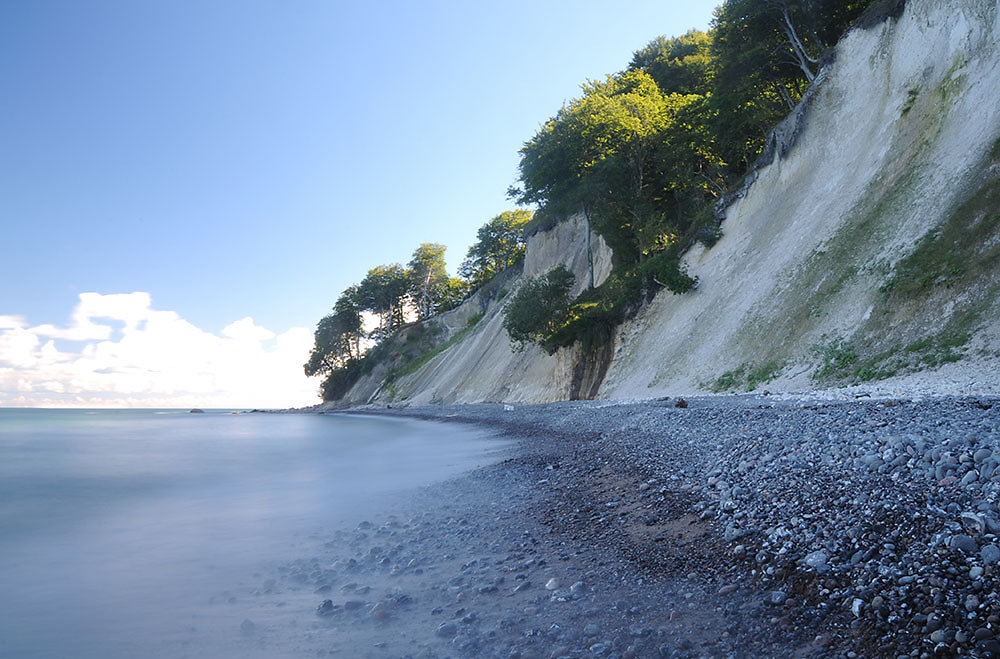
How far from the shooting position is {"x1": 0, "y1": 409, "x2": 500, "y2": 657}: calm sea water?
4.11 m

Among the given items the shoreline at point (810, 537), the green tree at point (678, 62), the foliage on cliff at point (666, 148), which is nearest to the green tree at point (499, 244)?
the green tree at point (678, 62)

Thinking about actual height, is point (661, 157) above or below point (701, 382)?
above

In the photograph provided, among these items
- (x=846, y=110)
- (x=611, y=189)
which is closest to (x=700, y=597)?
(x=846, y=110)

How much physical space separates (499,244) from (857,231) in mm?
60651

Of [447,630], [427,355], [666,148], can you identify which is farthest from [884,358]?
[427,355]

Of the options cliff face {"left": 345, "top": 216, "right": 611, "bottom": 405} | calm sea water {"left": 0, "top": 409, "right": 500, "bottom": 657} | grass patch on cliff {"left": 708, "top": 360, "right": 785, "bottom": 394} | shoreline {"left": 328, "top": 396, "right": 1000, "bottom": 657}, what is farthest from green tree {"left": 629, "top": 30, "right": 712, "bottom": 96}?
shoreline {"left": 328, "top": 396, "right": 1000, "bottom": 657}

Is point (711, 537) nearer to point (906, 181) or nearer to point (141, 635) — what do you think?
point (141, 635)

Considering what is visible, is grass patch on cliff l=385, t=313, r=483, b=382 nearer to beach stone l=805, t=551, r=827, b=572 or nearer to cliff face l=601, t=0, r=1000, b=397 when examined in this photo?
cliff face l=601, t=0, r=1000, b=397

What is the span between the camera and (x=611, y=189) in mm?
31562

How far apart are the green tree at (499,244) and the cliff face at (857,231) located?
157ft

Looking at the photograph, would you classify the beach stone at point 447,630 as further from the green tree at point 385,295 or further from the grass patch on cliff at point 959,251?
the green tree at point 385,295

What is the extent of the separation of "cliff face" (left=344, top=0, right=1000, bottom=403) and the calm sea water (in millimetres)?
10138

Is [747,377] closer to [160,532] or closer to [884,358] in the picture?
[884,358]

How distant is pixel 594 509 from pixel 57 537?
7313 millimetres
